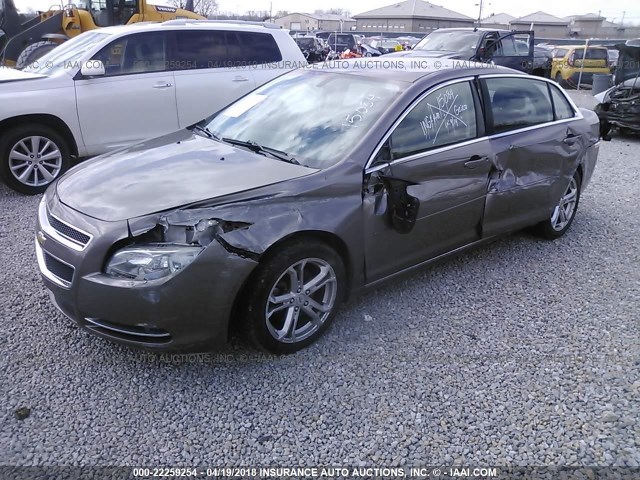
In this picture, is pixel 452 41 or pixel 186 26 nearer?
pixel 186 26

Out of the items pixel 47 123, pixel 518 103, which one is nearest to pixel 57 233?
pixel 518 103

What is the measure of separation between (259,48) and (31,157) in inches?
129

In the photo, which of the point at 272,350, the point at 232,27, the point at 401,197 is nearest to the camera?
the point at 272,350

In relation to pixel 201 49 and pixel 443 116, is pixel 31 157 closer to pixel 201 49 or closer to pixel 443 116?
pixel 201 49

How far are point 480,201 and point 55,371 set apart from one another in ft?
9.69

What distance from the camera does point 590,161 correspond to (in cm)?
506

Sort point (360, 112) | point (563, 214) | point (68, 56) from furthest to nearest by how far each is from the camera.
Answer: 1. point (68, 56)
2. point (563, 214)
3. point (360, 112)

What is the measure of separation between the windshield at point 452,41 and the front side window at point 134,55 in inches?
315

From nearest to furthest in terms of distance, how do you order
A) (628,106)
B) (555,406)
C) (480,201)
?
(555,406) → (480,201) → (628,106)

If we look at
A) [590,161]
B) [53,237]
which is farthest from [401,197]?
[590,161]

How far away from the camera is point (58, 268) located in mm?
2867

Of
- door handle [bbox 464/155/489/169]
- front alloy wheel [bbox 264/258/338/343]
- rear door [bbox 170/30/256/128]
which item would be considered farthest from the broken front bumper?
rear door [bbox 170/30/256/128]

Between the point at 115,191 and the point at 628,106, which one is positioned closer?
the point at 115,191

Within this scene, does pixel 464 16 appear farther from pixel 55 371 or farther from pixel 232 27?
pixel 55 371
